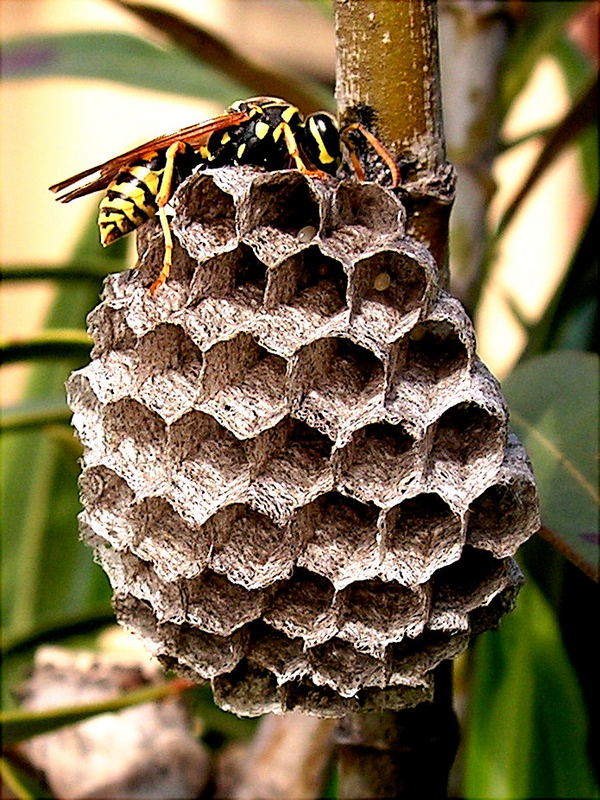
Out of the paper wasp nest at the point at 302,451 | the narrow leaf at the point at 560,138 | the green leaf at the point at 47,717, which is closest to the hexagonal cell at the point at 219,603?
the paper wasp nest at the point at 302,451

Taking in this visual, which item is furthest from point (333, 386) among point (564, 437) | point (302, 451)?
point (564, 437)

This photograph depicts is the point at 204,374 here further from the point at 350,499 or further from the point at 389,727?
the point at 389,727

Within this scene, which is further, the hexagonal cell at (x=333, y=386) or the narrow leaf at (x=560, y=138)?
the narrow leaf at (x=560, y=138)

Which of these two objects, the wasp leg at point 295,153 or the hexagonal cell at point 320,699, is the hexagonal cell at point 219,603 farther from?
the wasp leg at point 295,153

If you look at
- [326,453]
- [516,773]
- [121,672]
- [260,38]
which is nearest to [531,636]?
[516,773]

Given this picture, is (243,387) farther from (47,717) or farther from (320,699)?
(47,717)
